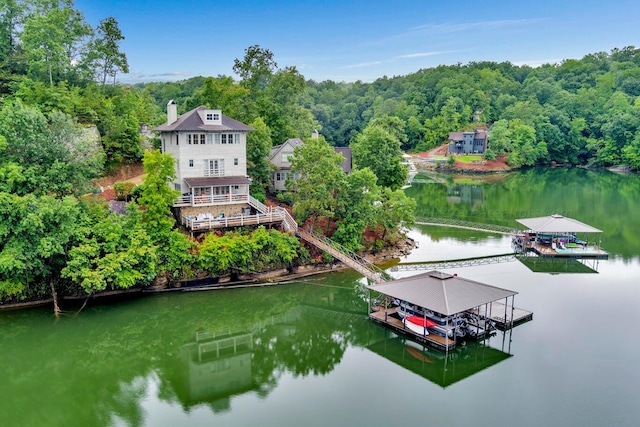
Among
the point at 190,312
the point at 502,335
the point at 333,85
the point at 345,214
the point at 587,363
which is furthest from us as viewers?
the point at 333,85

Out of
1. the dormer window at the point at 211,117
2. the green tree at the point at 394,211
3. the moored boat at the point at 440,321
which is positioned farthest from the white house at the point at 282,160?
the moored boat at the point at 440,321

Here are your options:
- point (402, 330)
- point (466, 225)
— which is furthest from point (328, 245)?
point (466, 225)

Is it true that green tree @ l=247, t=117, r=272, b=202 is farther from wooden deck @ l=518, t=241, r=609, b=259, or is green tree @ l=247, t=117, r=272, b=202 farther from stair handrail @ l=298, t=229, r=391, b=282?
wooden deck @ l=518, t=241, r=609, b=259

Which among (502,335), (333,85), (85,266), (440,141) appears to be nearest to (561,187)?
(440,141)

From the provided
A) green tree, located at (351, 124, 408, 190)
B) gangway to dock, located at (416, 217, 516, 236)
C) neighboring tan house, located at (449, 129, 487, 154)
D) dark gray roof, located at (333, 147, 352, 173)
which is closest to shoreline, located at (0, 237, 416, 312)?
green tree, located at (351, 124, 408, 190)

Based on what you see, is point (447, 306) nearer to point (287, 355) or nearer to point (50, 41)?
point (287, 355)

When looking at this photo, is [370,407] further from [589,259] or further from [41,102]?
[41,102]

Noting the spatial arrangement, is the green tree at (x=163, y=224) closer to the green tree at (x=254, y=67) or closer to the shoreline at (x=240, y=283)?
the shoreline at (x=240, y=283)
